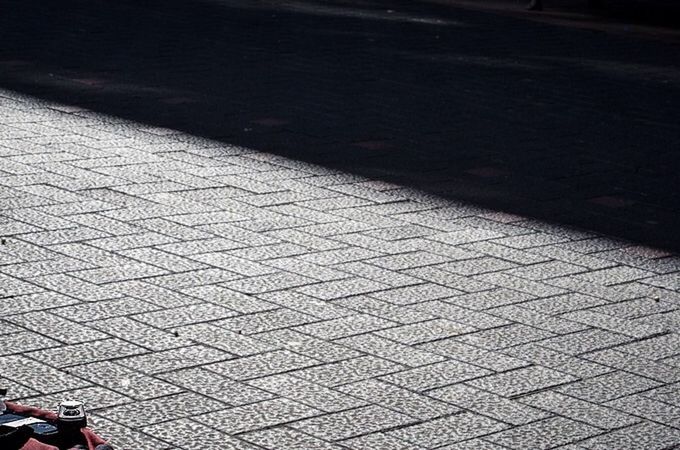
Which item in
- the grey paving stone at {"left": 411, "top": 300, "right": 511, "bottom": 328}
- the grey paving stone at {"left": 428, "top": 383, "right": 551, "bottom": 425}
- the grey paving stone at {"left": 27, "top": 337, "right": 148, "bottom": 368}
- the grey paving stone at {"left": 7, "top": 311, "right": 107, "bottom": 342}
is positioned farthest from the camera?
the grey paving stone at {"left": 411, "top": 300, "right": 511, "bottom": 328}

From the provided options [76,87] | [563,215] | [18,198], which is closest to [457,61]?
[76,87]

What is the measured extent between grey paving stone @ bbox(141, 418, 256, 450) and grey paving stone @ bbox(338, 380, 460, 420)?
2.12 ft

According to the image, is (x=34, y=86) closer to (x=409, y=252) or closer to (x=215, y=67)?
(x=215, y=67)

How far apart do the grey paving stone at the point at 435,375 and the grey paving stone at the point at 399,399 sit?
6 centimetres

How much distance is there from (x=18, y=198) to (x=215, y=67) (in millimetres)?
5241

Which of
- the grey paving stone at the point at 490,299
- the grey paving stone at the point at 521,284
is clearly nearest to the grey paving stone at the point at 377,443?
the grey paving stone at the point at 490,299

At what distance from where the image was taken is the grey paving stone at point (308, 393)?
4.79 metres

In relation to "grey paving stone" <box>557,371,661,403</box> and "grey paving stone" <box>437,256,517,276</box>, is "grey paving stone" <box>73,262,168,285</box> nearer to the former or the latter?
"grey paving stone" <box>437,256,517,276</box>

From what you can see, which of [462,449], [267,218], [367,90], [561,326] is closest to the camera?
[462,449]

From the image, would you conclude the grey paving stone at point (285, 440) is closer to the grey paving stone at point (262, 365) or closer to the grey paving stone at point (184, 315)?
the grey paving stone at point (262, 365)

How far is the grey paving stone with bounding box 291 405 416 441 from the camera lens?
4.53 m

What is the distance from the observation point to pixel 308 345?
5.39m

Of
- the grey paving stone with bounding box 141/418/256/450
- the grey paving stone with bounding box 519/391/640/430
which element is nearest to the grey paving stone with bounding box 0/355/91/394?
the grey paving stone with bounding box 141/418/256/450

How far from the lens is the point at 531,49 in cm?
1532
